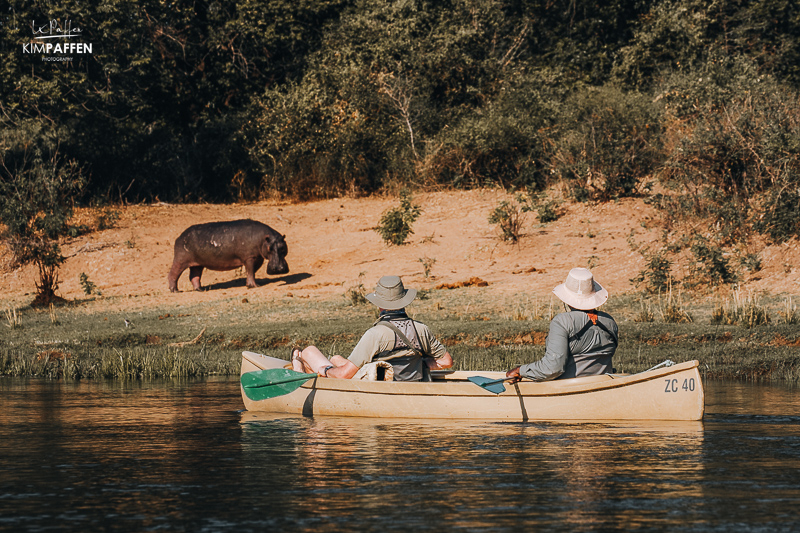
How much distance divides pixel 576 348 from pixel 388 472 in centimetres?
289

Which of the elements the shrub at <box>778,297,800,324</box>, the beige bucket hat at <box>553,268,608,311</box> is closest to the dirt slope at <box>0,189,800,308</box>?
the shrub at <box>778,297,800,324</box>

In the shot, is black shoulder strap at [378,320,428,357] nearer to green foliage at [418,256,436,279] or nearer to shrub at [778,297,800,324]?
shrub at [778,297,800,324]

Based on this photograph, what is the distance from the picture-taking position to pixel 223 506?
6535mm

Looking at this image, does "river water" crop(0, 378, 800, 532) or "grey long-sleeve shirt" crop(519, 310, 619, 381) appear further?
"grey long-sleeve shirt" crop(519, 310, 619, 381)

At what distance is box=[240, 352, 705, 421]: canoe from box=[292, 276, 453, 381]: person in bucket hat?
235 mm

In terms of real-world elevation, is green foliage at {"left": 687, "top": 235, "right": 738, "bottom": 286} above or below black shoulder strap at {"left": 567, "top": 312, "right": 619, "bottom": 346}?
above

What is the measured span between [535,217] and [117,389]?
634 inches

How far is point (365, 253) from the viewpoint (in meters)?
26.8

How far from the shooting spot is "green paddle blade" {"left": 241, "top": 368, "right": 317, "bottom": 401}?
1101cm

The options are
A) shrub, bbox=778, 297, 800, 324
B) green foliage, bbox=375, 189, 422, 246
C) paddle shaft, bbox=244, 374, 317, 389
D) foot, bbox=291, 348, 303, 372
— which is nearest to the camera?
paddle shaft, bbox=244, 374, 317, 389

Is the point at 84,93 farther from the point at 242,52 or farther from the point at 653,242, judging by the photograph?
the point at 653,242

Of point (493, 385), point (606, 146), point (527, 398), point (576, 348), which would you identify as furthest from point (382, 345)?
point (606, 146)

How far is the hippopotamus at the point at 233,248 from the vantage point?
25.1 meters

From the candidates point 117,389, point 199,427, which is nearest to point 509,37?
point 117,389
